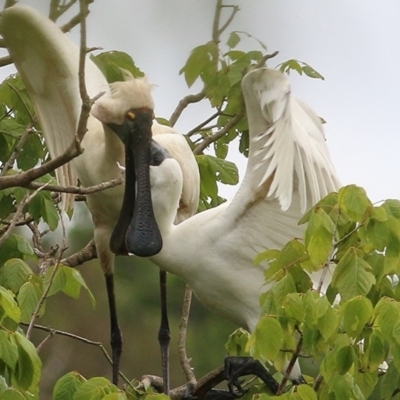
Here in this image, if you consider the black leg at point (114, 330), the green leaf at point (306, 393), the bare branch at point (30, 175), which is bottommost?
the black leg at point (114, 330)

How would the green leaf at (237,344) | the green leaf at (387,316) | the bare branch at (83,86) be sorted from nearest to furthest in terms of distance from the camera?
the bare branch at (83,86) → the green leaf at (387,316) → the green leaf at (237,344)

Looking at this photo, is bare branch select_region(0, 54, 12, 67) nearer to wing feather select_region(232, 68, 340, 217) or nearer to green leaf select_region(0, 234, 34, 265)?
green leaf select_region(0, 234, 34, 265)

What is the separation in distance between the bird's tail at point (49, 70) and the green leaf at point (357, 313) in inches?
99.1

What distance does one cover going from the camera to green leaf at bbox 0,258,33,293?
3850 millimetres

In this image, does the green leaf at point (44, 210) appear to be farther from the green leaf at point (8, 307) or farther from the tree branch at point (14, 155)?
the green leaf at point (8, 307)

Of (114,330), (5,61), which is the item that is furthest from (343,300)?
(114,330)

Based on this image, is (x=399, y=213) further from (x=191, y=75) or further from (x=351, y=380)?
(x=191, y=75)

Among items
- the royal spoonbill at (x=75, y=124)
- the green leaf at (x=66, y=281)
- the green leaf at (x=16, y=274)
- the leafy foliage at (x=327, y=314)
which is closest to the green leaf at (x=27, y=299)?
the leafy foliage at (x=327, y=314)

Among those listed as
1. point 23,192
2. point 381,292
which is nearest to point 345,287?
point 381,292

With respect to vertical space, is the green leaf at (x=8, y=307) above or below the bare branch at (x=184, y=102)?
below

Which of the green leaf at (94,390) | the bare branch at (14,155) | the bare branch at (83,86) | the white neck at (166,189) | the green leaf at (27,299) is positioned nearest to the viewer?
the bare branch at (83,86)

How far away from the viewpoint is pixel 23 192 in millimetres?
4414

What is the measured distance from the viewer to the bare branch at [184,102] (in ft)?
14.9

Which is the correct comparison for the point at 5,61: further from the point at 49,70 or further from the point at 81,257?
the point at 81,257
